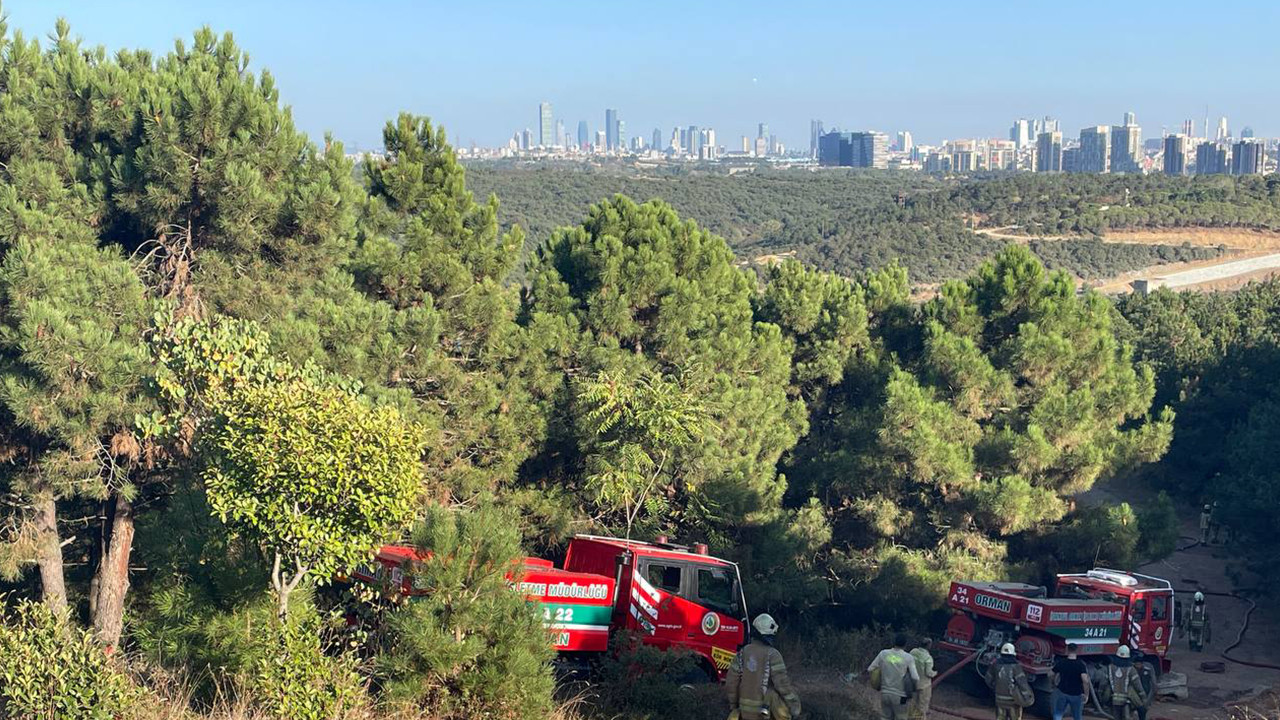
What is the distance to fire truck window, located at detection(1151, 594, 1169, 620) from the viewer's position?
18.3m

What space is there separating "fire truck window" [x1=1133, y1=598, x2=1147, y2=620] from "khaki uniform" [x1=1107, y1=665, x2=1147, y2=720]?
2.45 meters

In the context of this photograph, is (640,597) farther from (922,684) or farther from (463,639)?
(463,639)

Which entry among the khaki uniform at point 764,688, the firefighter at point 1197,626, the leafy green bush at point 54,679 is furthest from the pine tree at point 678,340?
the leafy green bush at point 54,679

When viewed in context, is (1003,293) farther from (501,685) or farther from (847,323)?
(501,685)

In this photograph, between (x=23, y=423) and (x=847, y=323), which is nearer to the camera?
Answer: (x=23, y=423)

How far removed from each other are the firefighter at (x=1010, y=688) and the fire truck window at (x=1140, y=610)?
4.40m

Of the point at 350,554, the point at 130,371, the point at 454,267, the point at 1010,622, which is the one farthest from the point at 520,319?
the point at 350,554

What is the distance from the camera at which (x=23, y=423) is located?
1458cm

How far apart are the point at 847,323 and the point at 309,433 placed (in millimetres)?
16345

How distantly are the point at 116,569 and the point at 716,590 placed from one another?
780cm

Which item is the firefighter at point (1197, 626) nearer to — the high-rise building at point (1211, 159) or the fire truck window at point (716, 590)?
the fire truck window at point (716, 590)

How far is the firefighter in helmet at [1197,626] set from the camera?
875 inches

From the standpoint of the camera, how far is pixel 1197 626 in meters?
22.2

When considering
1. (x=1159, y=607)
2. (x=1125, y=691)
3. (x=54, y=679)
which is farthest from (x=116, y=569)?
(x=1159, y=607)
